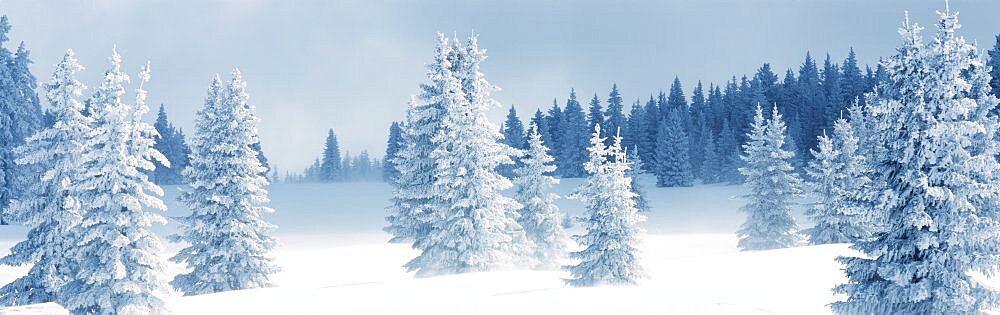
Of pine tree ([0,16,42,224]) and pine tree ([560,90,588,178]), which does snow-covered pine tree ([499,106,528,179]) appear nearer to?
pine tree ([560,90,588,178])

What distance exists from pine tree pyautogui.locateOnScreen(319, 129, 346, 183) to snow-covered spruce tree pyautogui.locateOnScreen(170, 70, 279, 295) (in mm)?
100277

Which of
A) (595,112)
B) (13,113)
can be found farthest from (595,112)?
(13,113)

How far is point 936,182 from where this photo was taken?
15305mm

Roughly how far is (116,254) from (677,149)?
2976 inches

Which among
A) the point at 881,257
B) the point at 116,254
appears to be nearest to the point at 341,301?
the point at 116,254

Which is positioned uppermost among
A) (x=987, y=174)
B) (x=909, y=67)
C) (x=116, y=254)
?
(x=909, y=67)

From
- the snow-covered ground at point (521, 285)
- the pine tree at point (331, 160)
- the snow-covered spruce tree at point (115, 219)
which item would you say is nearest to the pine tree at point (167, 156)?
the pine tree at point (331, 160)

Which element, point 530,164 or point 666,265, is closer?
point 666,265

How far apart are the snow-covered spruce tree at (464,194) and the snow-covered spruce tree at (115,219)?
38.9 ft

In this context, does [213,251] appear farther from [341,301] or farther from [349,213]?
[349,213]

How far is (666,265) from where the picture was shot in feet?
107

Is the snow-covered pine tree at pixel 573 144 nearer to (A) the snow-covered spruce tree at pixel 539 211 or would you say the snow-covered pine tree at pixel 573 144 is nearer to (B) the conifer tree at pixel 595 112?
(B) the conifer tree at pixel 595 112

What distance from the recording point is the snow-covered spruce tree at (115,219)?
763 inches

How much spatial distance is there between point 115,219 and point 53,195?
5404mm
